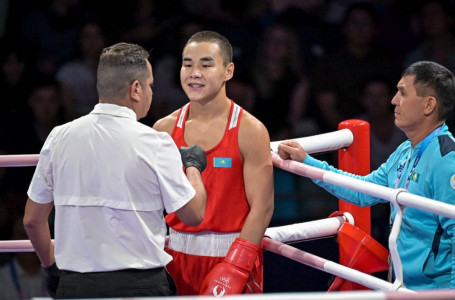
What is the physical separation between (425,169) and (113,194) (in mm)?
1009

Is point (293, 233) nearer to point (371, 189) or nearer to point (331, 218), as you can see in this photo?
point (331, 218)

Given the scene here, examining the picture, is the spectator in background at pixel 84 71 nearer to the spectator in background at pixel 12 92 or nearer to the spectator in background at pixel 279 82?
the spectator in background at pixel 12 92

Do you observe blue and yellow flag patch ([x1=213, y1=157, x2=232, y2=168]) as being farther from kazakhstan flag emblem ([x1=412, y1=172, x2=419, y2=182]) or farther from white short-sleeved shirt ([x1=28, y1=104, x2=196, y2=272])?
kazakhstan flag emblem ([x1=412, y1=172, x2=419, y2=182])

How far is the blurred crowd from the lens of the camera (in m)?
4.95

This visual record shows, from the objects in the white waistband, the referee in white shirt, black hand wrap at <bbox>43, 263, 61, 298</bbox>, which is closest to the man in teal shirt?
the white waistband

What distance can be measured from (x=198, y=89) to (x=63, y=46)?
2.86m

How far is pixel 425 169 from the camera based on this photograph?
2.42 metres

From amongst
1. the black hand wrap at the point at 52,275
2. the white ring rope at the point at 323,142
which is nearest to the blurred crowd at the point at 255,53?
the white ring rope at the point at 323,142

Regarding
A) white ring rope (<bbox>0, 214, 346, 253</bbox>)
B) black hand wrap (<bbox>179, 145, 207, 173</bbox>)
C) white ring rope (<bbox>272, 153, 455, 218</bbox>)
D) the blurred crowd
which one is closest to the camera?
white ring rope (<bbox>272, 153, 455, 218</bbox>)

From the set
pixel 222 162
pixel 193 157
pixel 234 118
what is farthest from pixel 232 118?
pixel 193 157

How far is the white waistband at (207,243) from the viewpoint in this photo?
260 centimetres

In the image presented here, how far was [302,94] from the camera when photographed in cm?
502

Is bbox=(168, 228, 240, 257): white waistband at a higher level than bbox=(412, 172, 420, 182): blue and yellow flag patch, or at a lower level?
lower

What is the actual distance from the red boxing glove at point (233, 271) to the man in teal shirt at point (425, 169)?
392 mm
